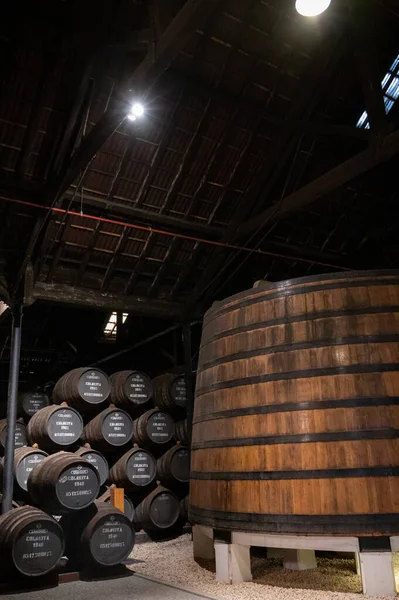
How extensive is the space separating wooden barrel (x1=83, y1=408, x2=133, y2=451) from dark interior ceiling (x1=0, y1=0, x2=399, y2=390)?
1917 mm

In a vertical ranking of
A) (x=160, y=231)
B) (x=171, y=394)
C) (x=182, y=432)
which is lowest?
(x=182, y=432)

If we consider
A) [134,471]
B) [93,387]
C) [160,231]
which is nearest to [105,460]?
[134,471]

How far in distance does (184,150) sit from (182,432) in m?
4.93

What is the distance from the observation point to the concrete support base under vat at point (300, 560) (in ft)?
13.5

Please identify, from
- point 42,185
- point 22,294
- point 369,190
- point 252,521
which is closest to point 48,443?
point 22,294

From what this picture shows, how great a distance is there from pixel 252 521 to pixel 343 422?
39.0 inches

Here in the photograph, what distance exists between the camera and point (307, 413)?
11.3ft

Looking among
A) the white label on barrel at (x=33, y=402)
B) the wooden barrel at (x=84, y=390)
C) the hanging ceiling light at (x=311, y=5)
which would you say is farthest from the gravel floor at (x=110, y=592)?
the white label on barrel at (x=33, y=402)

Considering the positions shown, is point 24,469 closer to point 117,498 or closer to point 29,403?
point 117,498

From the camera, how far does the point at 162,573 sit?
484cm

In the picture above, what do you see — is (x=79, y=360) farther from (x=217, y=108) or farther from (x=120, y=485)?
(x=217, y=108)

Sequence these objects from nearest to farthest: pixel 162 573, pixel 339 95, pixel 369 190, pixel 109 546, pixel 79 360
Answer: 1. pixel 162 573
2. pixel 109 546
3. pixel 339 95
4. pixel 369 190
5. pixel 79 360

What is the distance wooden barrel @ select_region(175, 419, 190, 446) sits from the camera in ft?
28.4

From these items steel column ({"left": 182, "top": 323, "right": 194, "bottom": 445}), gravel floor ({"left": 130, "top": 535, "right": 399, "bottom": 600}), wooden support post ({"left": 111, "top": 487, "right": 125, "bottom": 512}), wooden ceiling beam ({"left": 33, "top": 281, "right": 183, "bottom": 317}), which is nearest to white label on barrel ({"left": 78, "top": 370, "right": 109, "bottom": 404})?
wooden ceiling beam ({"left": 33, "top": 281, "right": 183, "bottom": 317})
